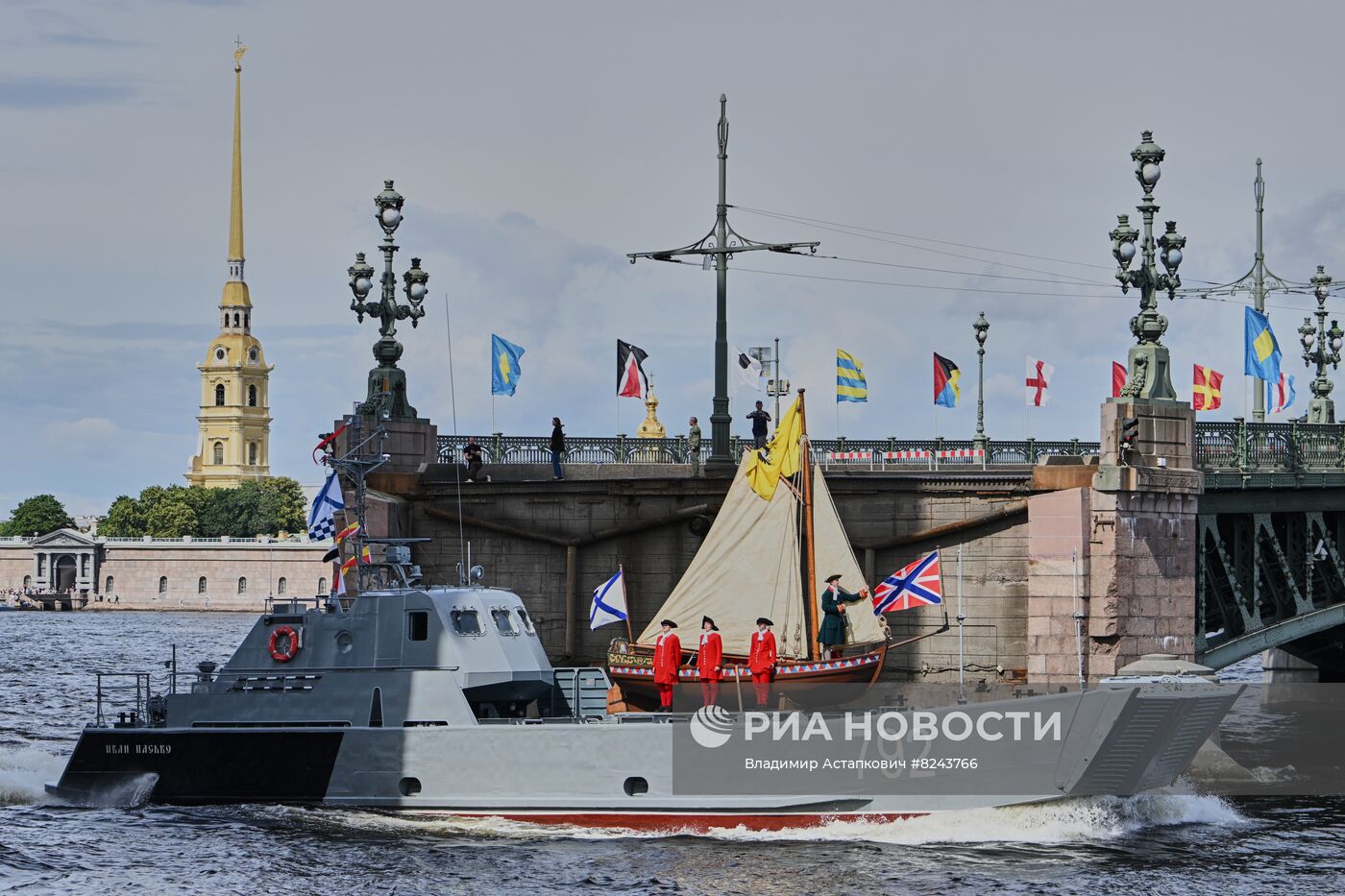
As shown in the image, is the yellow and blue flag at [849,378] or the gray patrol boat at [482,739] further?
the yellow and blue flag at [849,378]

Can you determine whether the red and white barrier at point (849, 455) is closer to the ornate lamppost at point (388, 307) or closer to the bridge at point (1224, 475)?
the bridge at point (1224, 475)

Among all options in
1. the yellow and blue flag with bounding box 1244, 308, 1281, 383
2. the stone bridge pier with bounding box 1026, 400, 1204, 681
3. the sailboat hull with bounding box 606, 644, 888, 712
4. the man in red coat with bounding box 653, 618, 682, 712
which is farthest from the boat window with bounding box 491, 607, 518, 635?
the yellow and blue flag with bounding box 1244, 308, 1281, 383

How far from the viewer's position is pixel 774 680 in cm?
3925

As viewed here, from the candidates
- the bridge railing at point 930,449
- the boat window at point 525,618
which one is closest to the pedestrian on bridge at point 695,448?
the bridge railing at point 930,449

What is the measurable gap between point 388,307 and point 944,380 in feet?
60.2

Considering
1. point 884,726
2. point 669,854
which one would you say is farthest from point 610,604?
point 884,726

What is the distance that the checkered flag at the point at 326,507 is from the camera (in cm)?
4188

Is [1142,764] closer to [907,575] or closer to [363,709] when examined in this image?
[907,575]

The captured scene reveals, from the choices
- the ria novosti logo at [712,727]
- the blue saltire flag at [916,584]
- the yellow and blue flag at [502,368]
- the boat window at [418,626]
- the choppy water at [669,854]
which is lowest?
the choppy water at [669,854]

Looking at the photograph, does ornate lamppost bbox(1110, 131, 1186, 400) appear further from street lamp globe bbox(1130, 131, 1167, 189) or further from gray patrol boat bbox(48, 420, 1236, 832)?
gray patrol boat bbox(48, 420, 1236, 832)

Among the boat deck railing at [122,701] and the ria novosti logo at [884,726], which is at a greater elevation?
the ria novosti logo at [884,726]

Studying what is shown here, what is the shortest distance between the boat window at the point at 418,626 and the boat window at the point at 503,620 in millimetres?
1396

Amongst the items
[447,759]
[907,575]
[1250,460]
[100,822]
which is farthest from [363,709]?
[1250,460]

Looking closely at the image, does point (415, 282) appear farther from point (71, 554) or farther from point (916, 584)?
point (71, 554)
